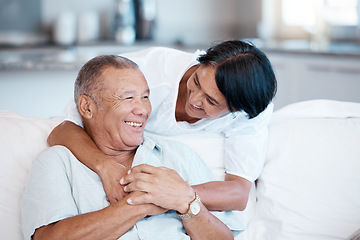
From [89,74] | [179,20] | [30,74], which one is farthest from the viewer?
[179,20]

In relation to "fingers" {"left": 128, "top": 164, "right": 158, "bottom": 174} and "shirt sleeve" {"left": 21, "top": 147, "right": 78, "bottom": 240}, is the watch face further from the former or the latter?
"shirt sleeve" {"left": 21, "top": 147, "right": 78, "bottom": 240}

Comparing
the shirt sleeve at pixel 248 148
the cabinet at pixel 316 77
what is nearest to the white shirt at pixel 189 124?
the shirt sleeve at pixel 248 148

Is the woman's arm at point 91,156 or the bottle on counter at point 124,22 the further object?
the bottle on counter at point 124,22

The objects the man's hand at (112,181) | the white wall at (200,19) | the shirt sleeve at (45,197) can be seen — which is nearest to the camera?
the shirt sleeve at (45,197)

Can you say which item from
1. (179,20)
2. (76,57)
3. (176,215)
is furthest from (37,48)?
(176,215)

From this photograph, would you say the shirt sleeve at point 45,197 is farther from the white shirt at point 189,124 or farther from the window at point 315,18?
the window at point 315,18

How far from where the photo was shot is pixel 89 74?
1.51 metres

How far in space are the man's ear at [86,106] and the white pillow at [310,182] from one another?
0.72 meters

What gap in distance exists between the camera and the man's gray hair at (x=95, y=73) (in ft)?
4.91

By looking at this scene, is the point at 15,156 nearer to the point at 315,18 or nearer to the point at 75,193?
the point at 75,193

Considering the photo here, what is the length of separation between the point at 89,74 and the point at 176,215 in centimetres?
55

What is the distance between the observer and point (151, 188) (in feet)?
4.51

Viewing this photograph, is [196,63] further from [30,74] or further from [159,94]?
[30,74]

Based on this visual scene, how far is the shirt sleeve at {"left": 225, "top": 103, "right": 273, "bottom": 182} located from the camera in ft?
5.53
